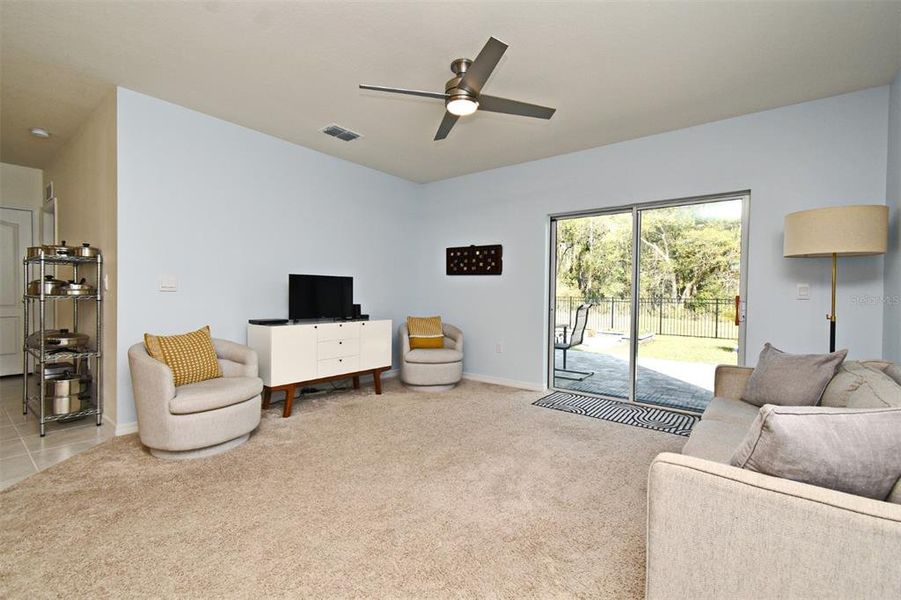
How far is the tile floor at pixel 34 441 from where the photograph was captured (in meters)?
2.54

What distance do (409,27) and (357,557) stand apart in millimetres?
2711

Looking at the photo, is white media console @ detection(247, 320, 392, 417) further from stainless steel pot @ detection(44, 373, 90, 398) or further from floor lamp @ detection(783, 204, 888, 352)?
floor lamp @ detection(783, 204, 888, 352)

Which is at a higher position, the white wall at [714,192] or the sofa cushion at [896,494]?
the white wall at [714,192]

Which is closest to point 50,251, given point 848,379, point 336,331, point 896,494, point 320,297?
point 320,297

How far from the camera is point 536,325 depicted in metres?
4.74

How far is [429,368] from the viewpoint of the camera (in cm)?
459

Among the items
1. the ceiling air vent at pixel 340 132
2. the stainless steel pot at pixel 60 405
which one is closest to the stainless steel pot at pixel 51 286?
the stainless steel pot at pixel 60 405

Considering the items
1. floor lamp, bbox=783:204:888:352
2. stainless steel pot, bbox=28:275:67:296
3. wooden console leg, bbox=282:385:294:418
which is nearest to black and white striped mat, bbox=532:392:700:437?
floor lamp, bbox=783:204:888:352

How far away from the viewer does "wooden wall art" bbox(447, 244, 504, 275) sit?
5.05m

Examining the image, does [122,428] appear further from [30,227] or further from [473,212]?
[473,212]

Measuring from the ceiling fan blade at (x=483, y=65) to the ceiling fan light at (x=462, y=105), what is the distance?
68 mm

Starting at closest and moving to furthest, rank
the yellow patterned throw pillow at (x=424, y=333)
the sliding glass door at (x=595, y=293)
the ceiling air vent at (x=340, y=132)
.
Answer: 1. the ceiling air vent at (x=340, y=132)
2. the sliding glass door at (x=595, y=293)
3. the yellow patterned throw pillow at (x=424, y=333)

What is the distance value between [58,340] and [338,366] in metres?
2.22

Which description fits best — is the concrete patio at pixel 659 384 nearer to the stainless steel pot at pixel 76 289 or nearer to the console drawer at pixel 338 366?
the console drawer at pixel 338 366
